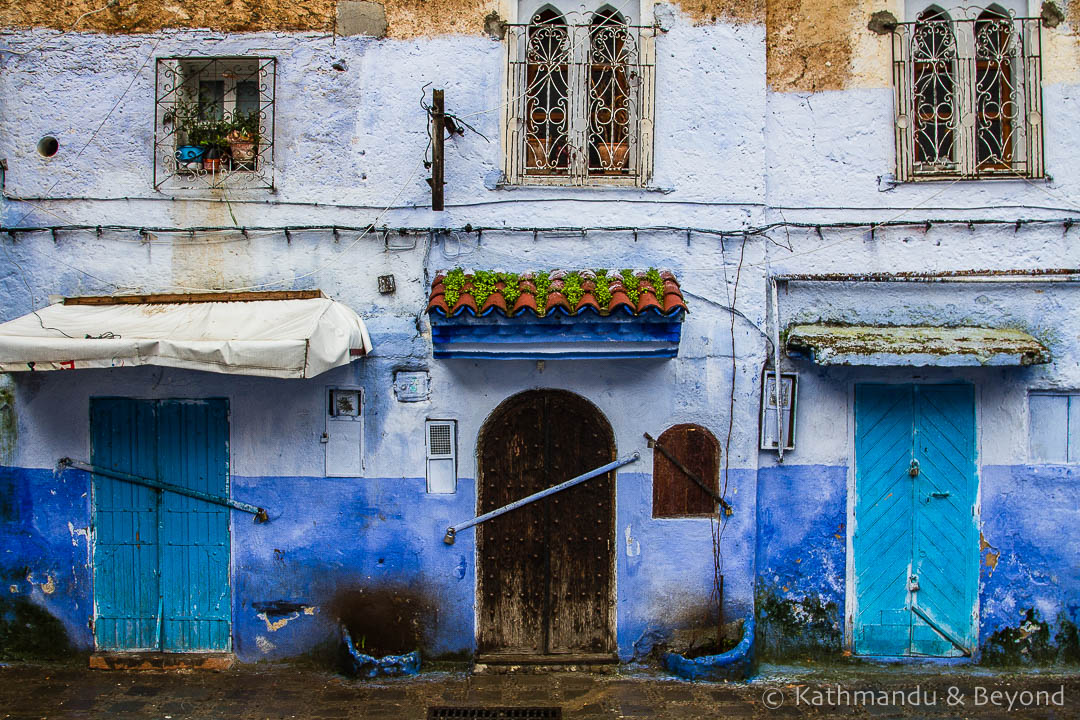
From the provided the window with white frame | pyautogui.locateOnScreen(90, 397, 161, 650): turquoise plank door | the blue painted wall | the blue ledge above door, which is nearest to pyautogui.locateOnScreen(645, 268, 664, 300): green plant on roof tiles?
the blue ledge above door

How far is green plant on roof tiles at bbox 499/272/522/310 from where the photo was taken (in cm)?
562

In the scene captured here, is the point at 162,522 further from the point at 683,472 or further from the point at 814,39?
the point at 814,39

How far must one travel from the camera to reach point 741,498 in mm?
6184

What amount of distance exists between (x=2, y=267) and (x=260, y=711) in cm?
412

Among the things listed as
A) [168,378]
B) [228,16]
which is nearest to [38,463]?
[168,378]

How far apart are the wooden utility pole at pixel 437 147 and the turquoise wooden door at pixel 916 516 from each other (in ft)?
12.2

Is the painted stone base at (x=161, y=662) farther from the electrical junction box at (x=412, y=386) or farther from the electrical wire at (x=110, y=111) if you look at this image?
the electrical wire at (x=110, y=111)

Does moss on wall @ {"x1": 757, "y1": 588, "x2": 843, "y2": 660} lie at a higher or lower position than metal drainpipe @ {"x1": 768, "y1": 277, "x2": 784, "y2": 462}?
lower

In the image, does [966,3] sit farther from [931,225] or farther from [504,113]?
[504,113]

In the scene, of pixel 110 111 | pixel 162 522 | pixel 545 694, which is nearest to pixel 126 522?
pixel 162 522

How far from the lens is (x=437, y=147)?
5824 millimetres

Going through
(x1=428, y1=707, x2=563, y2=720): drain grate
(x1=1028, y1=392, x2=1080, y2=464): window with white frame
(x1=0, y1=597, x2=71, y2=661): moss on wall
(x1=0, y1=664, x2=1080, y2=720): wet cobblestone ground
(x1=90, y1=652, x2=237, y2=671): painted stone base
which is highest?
(x1=1028, y1=392, x2=1080, y2=464): window with white frame

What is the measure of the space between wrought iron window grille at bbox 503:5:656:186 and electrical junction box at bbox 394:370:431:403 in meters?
1.75

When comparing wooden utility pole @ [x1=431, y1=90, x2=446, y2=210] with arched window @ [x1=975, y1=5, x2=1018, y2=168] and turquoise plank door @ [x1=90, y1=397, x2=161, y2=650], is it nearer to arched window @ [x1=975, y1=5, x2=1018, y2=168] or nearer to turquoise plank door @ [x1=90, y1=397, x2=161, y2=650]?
turquoise plank door @ [x1=90, y1=397, x2=161, y2=650]
